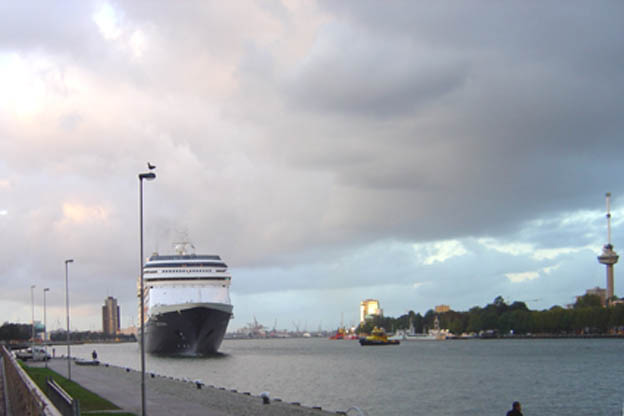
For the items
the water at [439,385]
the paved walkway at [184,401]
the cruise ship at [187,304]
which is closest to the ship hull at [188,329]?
the cruise ship at [187,304]

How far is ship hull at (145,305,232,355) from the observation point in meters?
90.1

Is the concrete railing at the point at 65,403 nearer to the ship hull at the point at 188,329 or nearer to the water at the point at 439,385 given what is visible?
the water at the point at 439,385

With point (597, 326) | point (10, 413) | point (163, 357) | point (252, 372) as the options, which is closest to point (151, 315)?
point (163, 357)

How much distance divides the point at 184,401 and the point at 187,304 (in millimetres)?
49408

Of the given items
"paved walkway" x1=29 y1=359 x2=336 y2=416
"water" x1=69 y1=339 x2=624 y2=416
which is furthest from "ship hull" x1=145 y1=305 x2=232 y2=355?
"paved walkway" x1=29 y1=359 x2=336 y2=416

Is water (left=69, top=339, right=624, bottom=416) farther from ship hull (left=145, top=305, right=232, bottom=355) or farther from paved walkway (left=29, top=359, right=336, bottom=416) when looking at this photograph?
paved walkway (left=29, top=359, right=336, bottom=416)

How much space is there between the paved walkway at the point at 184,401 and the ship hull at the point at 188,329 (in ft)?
112

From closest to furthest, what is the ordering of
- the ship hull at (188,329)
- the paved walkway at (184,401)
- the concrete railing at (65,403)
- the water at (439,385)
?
the concrete railing at (65,403) → the paved walkway at (184,401) → the water at (439,385) → the ship hull at (188,329)

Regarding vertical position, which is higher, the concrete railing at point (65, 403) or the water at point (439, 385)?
the concrete railing at point (65, 403)

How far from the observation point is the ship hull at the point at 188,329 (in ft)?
296

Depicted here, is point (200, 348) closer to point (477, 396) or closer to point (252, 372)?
point (252, 372)

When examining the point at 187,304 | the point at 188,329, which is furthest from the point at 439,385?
the point at 188,329

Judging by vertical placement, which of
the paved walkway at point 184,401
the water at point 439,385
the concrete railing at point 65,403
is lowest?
the water at point 439,385

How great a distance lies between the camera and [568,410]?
43.8m
